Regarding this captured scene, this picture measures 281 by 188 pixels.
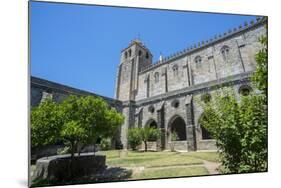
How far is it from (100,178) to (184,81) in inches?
462

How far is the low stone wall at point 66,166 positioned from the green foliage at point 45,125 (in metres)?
0.47

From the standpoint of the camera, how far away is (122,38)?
20.3 ft

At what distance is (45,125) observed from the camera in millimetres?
4902

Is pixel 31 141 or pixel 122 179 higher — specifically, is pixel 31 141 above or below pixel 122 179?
above

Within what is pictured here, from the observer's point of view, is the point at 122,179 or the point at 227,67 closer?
the point at 122,179

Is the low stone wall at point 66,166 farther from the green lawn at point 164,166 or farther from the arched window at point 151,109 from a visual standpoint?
the arched window at point 151,109

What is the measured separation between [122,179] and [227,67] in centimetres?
1064

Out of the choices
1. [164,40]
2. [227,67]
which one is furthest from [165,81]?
[164,40]

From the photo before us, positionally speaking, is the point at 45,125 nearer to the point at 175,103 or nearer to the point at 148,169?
the point at 148,169

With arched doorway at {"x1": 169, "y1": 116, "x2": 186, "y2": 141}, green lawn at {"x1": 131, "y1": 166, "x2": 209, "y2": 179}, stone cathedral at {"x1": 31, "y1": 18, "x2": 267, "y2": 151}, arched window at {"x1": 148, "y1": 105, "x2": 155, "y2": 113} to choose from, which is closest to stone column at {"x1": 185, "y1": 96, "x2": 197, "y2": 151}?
stone cathedral at {"x1": 31, "y1": 18, "x2": 267, "y2": 151}

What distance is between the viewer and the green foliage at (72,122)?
4844 millimetres

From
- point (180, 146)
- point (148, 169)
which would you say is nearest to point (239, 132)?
point (148, 169)

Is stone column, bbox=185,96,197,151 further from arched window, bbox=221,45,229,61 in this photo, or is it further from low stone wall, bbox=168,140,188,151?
arched window, bbox=221,45,229,61

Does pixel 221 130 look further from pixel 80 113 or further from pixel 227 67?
pixel 227 67
